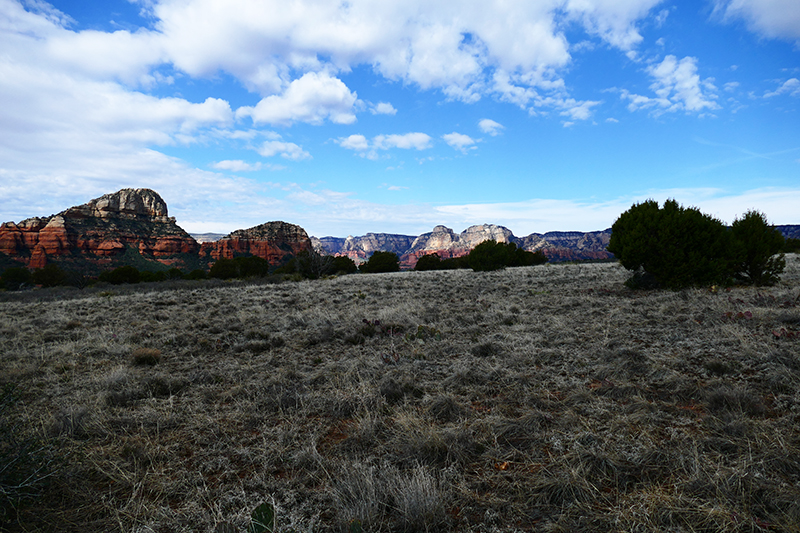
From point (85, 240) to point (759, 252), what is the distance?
122 meters

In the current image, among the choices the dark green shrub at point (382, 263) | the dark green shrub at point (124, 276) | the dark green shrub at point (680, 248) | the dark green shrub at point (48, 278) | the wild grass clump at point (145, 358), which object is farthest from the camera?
the dark green shrub at point (382, 263)

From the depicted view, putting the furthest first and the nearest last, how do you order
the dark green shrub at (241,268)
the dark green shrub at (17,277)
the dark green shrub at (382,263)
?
the dark green shrub at (382,263) < the dark green shrub at (17,277) < the dark green shrub at (241,268)

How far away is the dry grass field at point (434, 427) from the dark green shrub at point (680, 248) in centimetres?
434

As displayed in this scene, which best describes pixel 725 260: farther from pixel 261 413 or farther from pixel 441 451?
pixel 261 413

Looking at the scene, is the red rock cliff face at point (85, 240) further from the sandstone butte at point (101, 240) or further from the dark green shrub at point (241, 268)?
the dark green shrub at point (241, 268)

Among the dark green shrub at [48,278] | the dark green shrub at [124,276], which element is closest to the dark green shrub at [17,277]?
the dark green shrub at [48,278]

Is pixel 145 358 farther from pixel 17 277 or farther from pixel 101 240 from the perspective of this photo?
pixel 101 240

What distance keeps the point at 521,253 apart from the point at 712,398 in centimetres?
4813

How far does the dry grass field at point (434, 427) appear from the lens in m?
2.70

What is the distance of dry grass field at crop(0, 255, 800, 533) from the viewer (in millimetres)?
2697

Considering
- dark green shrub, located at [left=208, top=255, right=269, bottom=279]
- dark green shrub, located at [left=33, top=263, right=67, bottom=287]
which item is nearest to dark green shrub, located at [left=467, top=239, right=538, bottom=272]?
dark green shrub, located at [left=208, top=255, right=269, bottom=279]

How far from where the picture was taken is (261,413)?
4742 mm

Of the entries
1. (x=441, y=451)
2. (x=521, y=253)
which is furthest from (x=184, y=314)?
(x=521, y=253)

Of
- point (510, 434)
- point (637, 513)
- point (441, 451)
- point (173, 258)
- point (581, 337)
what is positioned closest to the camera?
point (637, 513)
